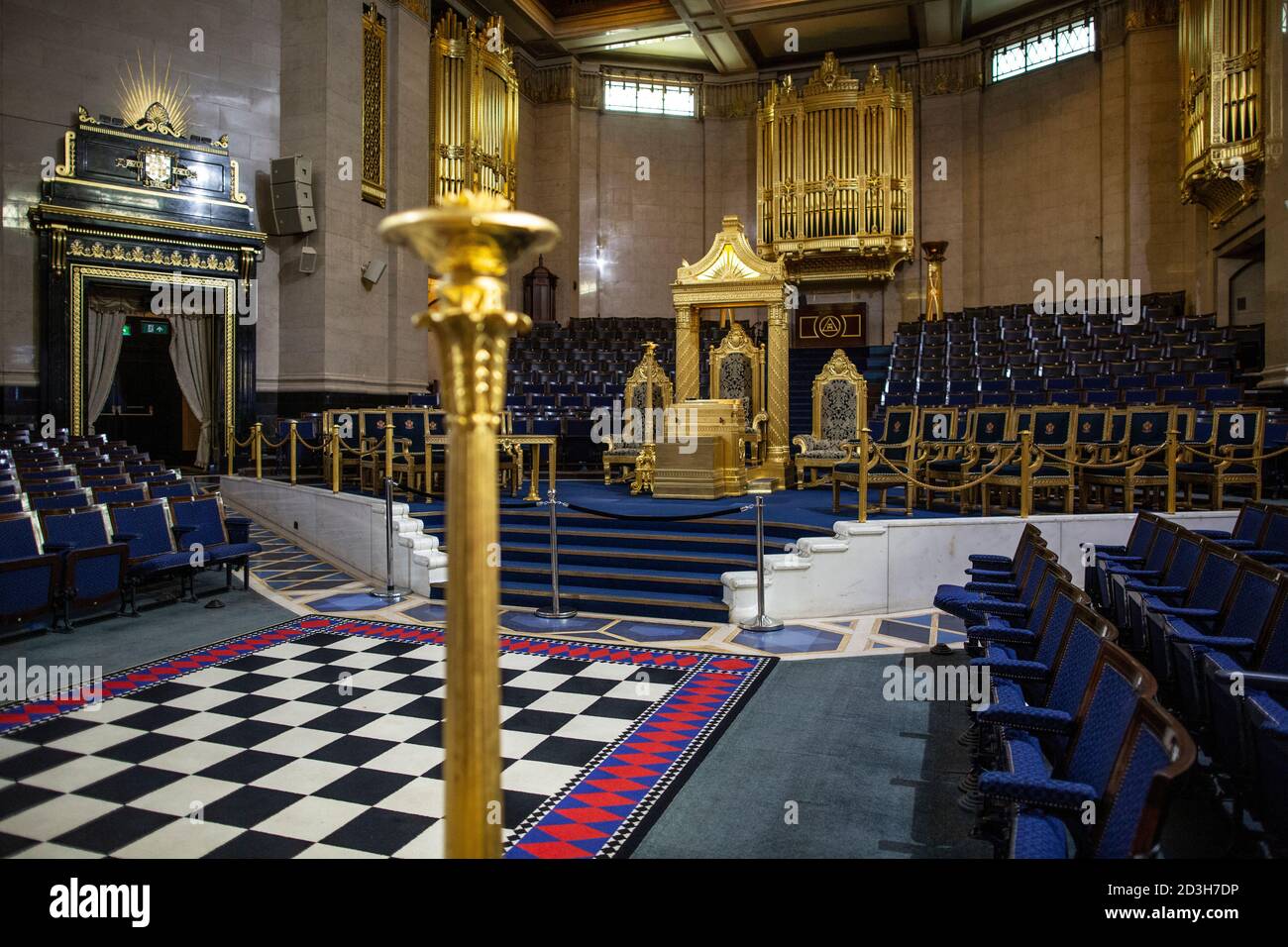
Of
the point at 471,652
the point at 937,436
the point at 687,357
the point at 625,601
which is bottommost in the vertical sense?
the point at 625,601

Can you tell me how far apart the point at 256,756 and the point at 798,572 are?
345 cm

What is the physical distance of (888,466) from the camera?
709 centimetres

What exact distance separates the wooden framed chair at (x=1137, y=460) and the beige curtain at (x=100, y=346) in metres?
10.4

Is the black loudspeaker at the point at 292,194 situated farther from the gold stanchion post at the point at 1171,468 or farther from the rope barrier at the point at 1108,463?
the gold stanchion post at the point at 1171,468

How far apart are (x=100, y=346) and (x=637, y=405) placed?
6327 millimetres

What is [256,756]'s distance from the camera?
340 cm

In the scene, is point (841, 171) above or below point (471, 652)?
above

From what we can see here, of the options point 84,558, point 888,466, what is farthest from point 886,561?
point 84,558

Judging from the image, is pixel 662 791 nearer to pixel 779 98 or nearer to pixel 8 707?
pixel 8 707

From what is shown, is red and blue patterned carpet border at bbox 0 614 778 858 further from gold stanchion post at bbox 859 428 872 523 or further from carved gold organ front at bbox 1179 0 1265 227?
carved gold organ front at bbox 1179 0 1265 227

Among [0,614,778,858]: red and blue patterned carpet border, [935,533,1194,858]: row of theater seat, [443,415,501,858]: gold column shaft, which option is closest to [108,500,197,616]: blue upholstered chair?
[0,614,778,858]: red and blue patterned carpet border

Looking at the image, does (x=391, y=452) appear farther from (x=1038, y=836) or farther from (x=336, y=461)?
(x=1038, y=836)

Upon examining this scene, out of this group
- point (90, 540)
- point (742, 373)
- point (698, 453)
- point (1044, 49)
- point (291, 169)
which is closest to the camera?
point (90, 540)

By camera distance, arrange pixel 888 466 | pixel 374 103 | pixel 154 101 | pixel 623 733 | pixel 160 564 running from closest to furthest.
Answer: pixel 623 733, pixel 160 564, pixel 888 466, pixel 154 101, pixel 374 103
